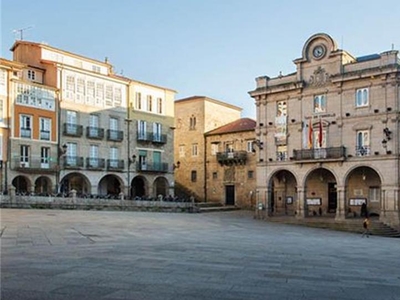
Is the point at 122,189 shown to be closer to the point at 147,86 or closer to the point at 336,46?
the point at 147,86

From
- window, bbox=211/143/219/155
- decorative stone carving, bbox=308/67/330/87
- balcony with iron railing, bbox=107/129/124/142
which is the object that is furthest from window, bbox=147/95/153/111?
decorative stone carving, bbox=308/67/330/87

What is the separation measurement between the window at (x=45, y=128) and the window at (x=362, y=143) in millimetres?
25856

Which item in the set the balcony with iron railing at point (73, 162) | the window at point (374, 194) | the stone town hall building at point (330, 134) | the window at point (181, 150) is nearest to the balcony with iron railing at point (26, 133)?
the balcony with iron railing at point (73, 162)

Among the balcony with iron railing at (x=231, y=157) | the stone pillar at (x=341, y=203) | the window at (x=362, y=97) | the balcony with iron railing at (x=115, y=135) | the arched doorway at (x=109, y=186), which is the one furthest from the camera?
the balcony with iron railing at (x=231, y=157)

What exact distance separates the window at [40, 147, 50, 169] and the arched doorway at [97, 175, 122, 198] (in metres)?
6.90

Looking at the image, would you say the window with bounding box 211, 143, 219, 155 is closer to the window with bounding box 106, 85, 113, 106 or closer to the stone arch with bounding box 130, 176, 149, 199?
the stone arch with bounding box 130, 176, 149, 199

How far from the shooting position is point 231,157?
52062mm

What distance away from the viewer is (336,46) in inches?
1547

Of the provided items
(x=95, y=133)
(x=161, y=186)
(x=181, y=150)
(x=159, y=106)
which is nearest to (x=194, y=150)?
(x=181, y=150)

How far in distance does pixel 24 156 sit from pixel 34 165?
1094 mm

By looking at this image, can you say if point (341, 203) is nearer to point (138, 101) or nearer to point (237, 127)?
point (237, 127)

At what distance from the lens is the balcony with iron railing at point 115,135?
1857 inches

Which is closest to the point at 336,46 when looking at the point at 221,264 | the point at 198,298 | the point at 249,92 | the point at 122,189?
the point at 249,92

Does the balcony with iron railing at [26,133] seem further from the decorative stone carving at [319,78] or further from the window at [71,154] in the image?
the decorative stone carving at [319,78]
